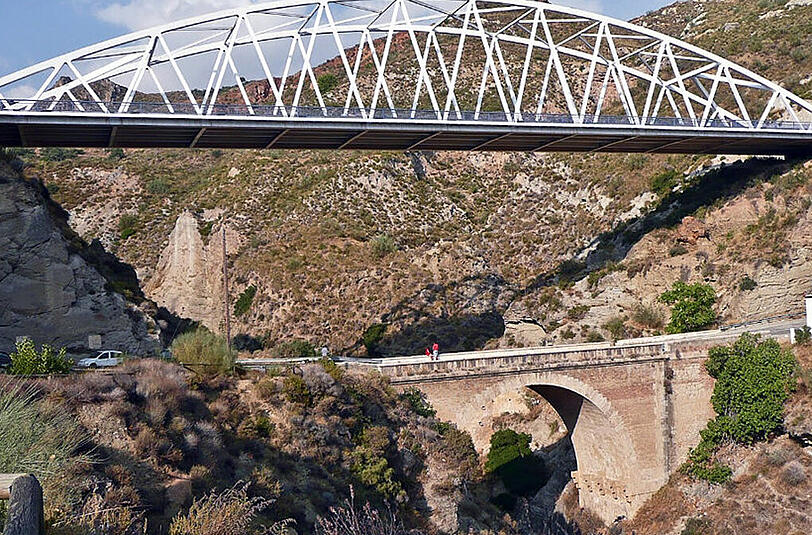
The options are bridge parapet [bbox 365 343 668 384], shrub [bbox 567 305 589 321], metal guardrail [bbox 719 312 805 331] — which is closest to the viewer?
bridge parapet [bbox 365 343 668 384]

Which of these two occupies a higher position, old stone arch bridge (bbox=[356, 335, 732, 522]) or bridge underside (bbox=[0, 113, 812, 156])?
bridge underside (bbox=[0, 113, 812, 156])

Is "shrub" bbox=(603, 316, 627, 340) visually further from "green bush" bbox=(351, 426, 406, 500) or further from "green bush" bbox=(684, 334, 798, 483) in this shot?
"green bush" bbox=(351, 426, 406, 500)

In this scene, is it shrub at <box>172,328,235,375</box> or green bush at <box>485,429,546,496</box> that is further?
green bush at <box>485,429,546,496</box>

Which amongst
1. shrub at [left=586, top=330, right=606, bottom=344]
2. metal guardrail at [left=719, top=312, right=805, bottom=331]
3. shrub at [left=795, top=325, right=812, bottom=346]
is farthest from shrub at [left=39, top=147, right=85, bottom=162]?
shrub at [left=795, top=325, right=812, bottom=346]

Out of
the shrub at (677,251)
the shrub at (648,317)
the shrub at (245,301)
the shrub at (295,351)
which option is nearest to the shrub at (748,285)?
the shrub at (648,317)

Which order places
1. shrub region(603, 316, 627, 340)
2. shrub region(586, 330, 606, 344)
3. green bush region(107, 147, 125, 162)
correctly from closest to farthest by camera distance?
1. shrub region(603, 316, 627, 340)
2. shrub region(586, 330, 606, 344)
3. green bush region(107, 147, 125, 162)
